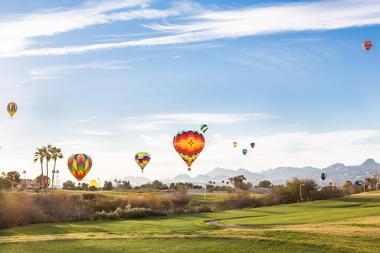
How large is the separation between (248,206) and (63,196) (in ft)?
128

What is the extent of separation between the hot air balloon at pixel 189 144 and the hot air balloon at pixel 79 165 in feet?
103

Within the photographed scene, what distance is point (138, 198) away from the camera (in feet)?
309

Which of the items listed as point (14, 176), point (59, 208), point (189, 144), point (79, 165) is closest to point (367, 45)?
point (189, 144)

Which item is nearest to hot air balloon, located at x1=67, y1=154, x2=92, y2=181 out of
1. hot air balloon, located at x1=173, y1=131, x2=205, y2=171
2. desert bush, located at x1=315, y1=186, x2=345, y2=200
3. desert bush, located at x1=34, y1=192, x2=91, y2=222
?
desert bush, located at x1=34, y1=192, x2=91, y2=222

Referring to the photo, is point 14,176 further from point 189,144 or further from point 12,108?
point 189,144

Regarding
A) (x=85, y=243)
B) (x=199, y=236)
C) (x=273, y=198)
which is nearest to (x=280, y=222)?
(x=199, y=236)

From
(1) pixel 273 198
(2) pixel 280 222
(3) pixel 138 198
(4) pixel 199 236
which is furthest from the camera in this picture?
(1) pixel 273 198

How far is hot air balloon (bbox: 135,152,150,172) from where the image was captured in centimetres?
12112

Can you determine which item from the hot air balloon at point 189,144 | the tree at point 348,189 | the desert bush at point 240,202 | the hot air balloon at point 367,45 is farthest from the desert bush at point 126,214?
the tree at point 348,189

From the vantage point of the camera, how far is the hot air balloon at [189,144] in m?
89.6

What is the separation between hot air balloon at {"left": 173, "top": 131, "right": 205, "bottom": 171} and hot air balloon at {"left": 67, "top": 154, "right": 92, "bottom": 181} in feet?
103

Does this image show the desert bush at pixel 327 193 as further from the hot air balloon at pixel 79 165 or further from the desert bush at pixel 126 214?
the hot air balloon at pixel 79 165

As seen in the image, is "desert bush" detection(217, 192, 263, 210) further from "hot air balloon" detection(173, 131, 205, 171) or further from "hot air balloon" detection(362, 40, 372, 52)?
"hot air balloon" detection(362, 40, 372, 52)

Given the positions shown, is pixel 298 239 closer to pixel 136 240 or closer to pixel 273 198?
pixel 136 240
